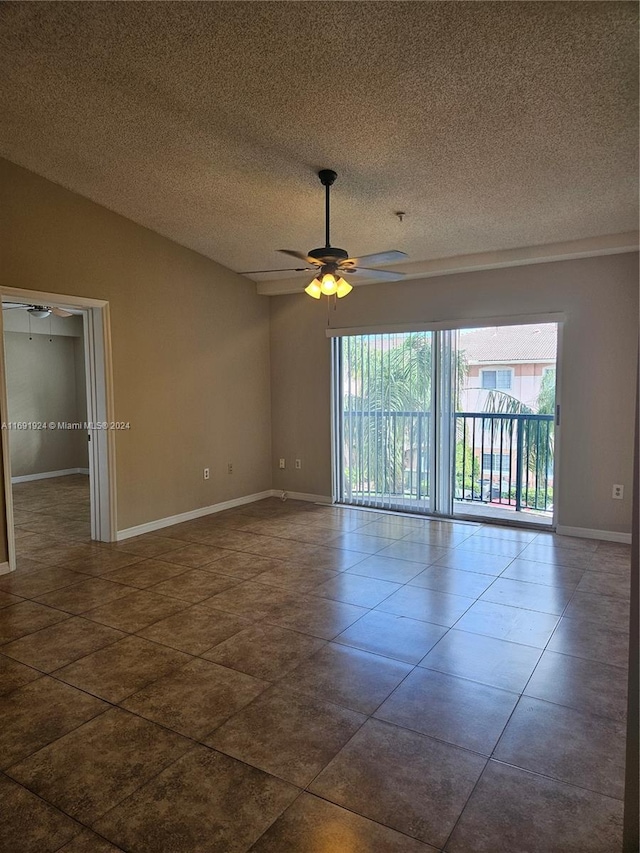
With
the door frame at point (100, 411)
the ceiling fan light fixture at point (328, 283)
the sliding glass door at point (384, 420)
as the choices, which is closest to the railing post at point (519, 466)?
the sliding glass door at point (384, 420)

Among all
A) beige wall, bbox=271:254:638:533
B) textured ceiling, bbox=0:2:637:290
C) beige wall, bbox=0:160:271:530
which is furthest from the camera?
beige wall, bbox=271:254:638:533

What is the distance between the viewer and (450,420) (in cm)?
546

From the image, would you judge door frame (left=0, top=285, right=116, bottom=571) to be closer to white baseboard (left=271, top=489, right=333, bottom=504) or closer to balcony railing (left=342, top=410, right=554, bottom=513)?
white baseboard (left=271, top=489, right=333, bottom=504)

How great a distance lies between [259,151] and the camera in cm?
345

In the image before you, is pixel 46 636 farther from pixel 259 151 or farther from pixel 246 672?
pixel 259 151

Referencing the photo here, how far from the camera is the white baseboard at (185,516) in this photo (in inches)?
194

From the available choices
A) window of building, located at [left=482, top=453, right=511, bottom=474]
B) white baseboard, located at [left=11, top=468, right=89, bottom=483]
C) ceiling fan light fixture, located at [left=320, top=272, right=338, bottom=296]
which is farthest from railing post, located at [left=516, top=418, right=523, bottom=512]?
white baseboard, located at [left=11, top=468, right=89, bottom=483]

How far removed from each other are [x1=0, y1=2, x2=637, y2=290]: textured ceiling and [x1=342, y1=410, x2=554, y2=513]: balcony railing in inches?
74.7

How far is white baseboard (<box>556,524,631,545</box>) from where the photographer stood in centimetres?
466

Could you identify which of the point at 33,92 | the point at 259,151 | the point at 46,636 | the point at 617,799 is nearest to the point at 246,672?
the point at 46,636

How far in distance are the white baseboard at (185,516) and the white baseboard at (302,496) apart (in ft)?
0.26

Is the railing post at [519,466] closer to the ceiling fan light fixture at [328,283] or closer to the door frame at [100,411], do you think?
the ceiling fan light fixture at [328,283]

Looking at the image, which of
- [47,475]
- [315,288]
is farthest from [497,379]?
[47,475]

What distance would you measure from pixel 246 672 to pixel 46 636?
1.24 metres
